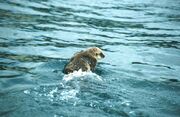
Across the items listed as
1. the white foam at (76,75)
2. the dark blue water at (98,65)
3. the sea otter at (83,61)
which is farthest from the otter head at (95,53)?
the white foam at (76,75)

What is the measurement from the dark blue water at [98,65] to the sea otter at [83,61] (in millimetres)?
217

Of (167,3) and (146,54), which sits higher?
(167,3)

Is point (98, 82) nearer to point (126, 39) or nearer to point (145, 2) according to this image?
point (126, 39)

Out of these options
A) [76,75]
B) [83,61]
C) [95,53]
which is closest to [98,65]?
[95,53]

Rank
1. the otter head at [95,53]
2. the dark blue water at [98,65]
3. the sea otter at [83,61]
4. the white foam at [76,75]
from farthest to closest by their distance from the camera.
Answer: the otter head at [95,53] → the sea otter at [83,61] → the white foam at [76,75] → the dark blue water at [98,65]

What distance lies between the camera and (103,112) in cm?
613

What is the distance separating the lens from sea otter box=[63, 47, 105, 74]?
308 inches

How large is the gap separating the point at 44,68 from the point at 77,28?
6193 millimetres

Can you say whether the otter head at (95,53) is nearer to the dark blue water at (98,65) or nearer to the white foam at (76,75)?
the dark blue water at (98,65)

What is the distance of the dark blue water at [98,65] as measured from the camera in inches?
253

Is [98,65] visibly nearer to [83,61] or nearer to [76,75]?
[83,61]

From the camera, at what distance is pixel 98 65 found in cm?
976

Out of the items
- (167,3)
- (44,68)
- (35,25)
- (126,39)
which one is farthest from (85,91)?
(167,3)

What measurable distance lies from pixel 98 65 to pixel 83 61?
1.76 m
